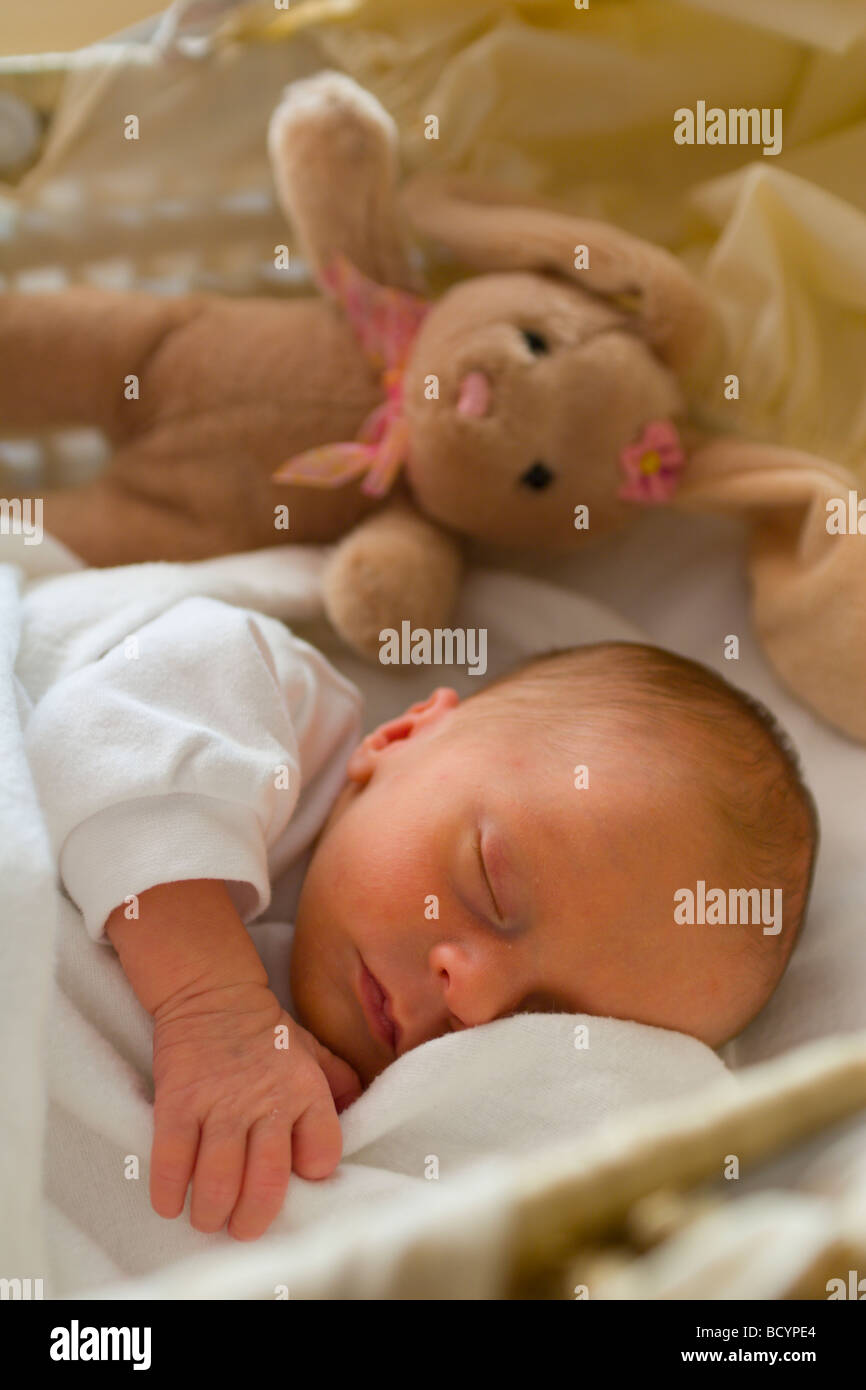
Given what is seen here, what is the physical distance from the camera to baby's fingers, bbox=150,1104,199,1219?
28.9 inches

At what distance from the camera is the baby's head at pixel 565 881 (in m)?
0.82

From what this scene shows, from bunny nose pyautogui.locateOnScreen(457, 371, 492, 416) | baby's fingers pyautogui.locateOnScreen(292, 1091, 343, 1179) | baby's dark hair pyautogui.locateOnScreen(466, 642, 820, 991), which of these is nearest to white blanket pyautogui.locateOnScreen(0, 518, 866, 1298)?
baby's fingers pyautogui.locateOnScreen(292, 1091, 343, 1179)

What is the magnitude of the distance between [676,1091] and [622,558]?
2.27 feet

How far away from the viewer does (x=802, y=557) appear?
119 centimetres

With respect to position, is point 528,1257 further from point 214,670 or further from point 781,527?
point 781,527

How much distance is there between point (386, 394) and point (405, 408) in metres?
0.07

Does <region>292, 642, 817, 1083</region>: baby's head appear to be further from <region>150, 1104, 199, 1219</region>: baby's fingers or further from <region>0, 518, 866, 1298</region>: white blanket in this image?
<region>150, 1104, 199, 1219</region>: baby's fingers

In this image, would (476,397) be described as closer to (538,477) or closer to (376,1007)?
(538,477)

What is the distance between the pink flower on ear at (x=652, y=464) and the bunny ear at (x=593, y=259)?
0.10 metres

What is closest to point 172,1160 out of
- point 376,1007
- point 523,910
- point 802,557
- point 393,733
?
point 376,1007

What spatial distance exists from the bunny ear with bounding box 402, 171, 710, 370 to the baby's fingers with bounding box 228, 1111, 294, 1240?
862 mm

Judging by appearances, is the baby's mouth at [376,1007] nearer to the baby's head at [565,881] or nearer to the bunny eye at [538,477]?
the baby's head at [565,881]

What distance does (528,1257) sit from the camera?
449 millimetres

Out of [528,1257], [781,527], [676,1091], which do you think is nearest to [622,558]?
[781,527]
